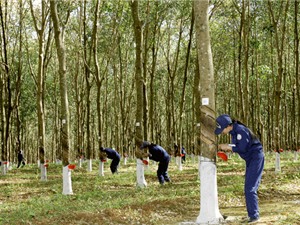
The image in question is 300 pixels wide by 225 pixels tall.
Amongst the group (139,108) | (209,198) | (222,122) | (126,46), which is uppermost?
(126,46)

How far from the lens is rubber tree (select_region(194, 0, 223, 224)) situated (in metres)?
6.99

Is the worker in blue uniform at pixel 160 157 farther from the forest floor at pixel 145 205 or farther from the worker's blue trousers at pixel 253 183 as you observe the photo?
the worker's blue trousers at pixel 253 183

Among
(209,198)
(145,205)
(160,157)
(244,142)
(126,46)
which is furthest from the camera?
(126,46)

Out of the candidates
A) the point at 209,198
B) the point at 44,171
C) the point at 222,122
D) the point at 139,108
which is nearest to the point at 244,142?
the point at 222,122

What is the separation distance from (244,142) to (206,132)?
75cm

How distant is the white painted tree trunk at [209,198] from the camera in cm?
696

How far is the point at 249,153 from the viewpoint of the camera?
23.0 feet

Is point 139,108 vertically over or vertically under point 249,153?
over

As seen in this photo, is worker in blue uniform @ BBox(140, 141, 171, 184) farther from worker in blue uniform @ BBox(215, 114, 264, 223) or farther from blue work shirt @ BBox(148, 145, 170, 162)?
worker in blue uniform @ BBox(215, 114, 264, 223)

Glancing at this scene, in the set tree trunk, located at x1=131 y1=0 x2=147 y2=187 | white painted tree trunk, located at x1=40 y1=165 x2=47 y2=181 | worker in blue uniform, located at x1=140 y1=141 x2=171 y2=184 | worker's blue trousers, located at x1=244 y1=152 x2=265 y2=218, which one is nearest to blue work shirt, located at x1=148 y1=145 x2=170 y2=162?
worker in blue uniform, located at x1=140 y1=141 x2=171 y2=184

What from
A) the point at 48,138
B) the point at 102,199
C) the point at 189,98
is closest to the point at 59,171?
the point at 102,199

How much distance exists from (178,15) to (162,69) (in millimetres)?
10541

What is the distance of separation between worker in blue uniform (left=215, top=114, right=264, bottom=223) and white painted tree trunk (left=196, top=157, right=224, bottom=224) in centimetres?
51

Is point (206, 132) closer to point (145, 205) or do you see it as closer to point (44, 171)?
point (145, 205)
